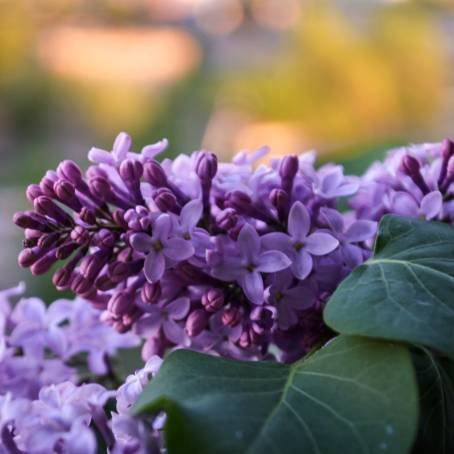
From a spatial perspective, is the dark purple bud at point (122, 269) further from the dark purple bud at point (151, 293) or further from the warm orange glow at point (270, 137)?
the warm orange glow at point (270, 137)

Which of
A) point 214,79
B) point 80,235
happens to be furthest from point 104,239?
point 214,79

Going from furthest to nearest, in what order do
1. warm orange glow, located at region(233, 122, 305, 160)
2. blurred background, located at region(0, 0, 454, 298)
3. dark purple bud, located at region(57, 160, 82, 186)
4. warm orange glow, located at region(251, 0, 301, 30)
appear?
warm orange glow, located at region(251, 0, 301, 30) < warm orange glow, located at region(233, 122, 305, 160) < blurred background, located at region(0, 0, 454, 298) < dark purple bud, located at region(57, 160, 82, 186)

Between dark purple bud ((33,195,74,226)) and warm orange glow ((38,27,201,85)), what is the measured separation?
112 inches

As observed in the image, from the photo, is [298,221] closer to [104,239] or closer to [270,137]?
[104,239]

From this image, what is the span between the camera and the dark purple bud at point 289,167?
34 centimetres

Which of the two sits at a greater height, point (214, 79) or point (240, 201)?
point (240, 201)

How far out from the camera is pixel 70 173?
1.11 ft

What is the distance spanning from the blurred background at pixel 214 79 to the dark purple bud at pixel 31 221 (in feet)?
0.85

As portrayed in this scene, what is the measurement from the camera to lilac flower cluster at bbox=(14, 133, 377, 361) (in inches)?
12.6

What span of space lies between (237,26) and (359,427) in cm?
378

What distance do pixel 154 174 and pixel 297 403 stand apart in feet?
0.41

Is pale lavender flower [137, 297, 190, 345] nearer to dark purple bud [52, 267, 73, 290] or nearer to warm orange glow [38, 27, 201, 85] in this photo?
dark purple bud [52, 267, 73, 290]

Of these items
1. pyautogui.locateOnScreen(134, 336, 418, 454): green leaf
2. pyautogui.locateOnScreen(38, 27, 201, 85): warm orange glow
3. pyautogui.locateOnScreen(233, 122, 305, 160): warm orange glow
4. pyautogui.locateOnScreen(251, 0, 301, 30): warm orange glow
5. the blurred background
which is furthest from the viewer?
pyautogui.locateOnScreen(251, 0, 301, 30): warm orange glow

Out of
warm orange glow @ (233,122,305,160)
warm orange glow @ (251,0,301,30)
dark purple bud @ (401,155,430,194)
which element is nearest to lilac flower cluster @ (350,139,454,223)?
dark purple bud @ (401,155,430,194)
